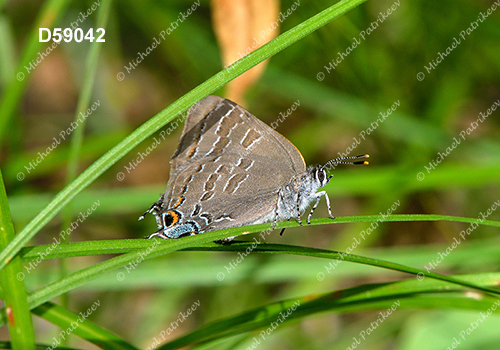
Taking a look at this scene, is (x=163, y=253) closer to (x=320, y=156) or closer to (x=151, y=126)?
(x=151, y=126)

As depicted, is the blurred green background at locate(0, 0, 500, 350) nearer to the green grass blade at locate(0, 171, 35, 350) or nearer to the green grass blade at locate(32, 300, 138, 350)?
the green grass blade at locate(32, 300, 138, 350)

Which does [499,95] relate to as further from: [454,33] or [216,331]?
[216,331]

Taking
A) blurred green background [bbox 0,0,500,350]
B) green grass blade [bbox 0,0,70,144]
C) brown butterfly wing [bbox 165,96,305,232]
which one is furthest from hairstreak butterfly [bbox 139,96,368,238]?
green grass blade [bbox 0,0,70,144]

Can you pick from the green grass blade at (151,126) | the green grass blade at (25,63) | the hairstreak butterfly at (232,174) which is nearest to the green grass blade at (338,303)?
the hairstreak butterfly at (232,174)

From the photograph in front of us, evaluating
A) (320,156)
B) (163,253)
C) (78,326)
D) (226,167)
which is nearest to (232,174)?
(226,167)

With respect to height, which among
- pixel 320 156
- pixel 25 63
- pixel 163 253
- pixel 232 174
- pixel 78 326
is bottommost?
pixel 78 326

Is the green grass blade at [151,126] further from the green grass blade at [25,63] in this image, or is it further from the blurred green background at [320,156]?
the blurred green background at [320,156]
